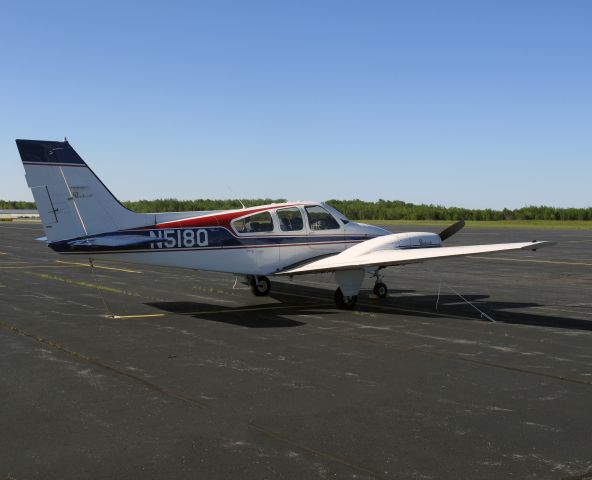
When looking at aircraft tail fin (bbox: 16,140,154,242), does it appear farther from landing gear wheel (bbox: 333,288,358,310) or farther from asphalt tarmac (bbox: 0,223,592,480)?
landing gear wheel (bbox: 333,288,358,310)

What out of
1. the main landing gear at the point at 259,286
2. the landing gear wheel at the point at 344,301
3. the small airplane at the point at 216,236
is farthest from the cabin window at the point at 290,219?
the main landing gear at the point at 259,286

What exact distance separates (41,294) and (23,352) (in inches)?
337

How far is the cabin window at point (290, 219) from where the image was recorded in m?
16.9

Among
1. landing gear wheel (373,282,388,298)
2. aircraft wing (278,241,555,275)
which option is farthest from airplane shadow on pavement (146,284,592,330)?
aircraft wing (278,241,555,275)

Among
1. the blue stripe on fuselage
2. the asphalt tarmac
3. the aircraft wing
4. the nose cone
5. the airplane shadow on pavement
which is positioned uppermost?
the nose cone

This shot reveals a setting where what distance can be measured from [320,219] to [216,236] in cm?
322

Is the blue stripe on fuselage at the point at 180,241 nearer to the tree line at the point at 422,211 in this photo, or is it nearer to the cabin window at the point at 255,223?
the cabin window at the point at 255,223

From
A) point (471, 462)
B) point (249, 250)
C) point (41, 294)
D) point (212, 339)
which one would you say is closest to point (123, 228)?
point (249, 250)

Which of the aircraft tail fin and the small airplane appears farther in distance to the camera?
the small airplane

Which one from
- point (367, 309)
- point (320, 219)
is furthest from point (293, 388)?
point (320, 219)

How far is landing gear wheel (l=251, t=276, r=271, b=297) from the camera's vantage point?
61.6 ft

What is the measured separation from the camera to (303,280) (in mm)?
23406

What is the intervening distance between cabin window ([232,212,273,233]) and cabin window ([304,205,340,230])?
121 centimetres

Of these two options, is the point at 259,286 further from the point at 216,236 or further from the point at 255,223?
the point at 216,236
